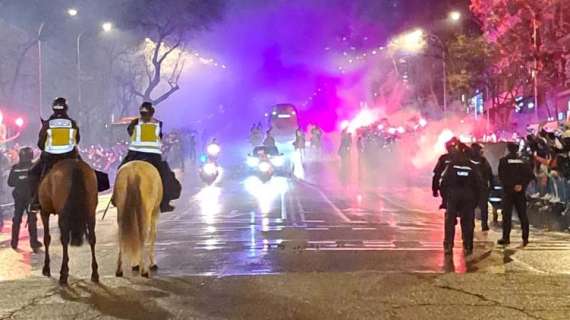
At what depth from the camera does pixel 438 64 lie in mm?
61594

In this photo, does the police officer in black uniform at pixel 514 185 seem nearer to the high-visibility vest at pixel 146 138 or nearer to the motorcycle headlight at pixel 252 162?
the high-visibility vest at pixel 146 138

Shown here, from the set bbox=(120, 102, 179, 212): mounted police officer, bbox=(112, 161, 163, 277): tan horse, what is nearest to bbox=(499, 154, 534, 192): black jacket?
bbox=(120, 102, 179, 212): mounted police officer

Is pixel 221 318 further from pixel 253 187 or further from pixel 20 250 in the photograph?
pixel 253 187

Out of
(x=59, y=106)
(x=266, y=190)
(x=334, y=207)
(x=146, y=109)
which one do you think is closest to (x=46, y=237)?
(x=59, y=106)

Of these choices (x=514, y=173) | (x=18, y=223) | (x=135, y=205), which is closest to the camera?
(x=135, y=205)

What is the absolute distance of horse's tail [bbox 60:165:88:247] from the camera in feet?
36.0

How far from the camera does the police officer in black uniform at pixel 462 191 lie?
13.3m

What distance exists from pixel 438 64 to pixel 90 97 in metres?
27.0

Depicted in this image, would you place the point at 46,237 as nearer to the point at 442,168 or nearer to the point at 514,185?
the point at 442,168

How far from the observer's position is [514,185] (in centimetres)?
1460

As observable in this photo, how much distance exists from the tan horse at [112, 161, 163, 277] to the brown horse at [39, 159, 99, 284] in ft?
1.35

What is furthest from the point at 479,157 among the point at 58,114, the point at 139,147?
the point at 58,114

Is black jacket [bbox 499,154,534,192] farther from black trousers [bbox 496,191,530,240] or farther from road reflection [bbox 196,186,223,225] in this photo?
road reflection [bbox 196,186,223,225]

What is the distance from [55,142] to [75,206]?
1.15m
